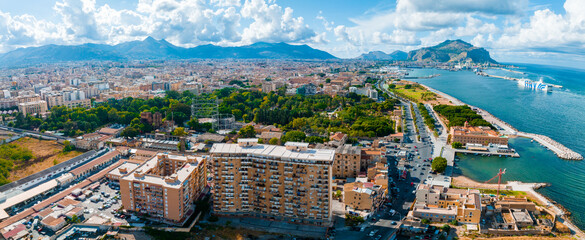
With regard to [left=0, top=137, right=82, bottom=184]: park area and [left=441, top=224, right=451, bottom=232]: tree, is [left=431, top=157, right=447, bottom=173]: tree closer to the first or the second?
[left=441, top=224, right=451, bottom=232]: tree

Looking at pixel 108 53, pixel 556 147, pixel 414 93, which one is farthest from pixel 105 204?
pixel 108 53

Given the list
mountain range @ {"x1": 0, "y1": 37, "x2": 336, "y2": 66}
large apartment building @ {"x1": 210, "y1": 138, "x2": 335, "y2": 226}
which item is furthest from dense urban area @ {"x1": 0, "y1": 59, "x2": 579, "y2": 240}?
mountain range @ {"x1": 0, "y1": 37, "x2": 336, "y2": 66}

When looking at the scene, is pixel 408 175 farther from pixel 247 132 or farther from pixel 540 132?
pixel 540 132

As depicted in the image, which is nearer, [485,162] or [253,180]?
[253,180]

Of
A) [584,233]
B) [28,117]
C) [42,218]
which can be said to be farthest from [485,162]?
[28,117]

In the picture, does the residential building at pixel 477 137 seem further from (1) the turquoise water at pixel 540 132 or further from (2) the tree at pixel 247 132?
(2) the tree at pixel 247 132

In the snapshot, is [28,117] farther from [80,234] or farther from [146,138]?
[80,234]

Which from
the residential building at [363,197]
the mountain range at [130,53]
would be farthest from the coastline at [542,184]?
the mountain range at [130,53]
